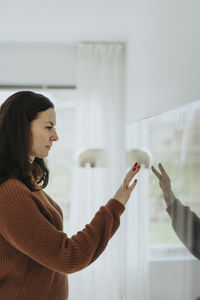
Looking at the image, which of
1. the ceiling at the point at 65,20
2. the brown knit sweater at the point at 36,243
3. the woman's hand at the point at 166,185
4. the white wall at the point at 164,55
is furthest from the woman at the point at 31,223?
the ceiling at the point at 65,20

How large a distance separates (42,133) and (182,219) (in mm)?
605

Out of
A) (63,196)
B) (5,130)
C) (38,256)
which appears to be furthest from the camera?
(63,196)

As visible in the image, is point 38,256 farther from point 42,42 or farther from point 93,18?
point 42,42

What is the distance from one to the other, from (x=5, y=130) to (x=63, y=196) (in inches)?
94.7

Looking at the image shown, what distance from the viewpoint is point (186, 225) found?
1.14m

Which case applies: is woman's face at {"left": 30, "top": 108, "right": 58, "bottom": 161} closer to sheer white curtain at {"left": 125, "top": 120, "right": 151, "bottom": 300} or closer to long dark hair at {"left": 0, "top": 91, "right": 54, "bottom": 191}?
long dark hair at {"left": 0, "top": 91, "right": 54, "bottom": 191}

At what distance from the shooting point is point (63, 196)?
3.64 metres

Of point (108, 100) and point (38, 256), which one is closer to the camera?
point (38, 256)

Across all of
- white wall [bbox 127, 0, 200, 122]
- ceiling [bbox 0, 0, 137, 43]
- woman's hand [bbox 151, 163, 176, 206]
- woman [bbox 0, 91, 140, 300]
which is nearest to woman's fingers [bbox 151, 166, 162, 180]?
woman's hand [bbox 151, 163, 176, 206]

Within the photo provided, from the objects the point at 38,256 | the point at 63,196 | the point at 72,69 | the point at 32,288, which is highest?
the point at 72,69

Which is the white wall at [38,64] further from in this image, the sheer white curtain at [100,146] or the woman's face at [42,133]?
the woman's face at [42,133]

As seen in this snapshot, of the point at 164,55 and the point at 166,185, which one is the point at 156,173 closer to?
the point at 166,185

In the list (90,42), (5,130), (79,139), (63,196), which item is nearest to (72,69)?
(90,42)

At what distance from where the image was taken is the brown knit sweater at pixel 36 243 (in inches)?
46.6
